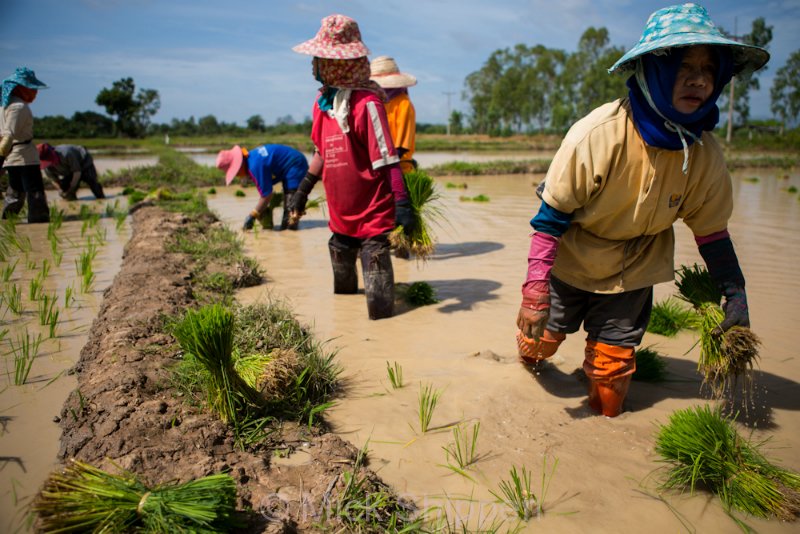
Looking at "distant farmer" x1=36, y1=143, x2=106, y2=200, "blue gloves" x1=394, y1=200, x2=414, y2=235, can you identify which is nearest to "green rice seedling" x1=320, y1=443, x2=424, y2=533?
"blue gloves" x1=394, y1=200, x2=414, y2=235

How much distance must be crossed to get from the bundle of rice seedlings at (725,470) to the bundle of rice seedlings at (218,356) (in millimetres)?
1547

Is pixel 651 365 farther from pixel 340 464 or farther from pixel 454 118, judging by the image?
pixel 454 118

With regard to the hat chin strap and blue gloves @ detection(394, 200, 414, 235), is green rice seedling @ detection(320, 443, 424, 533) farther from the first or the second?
blue gloves @ detection(394, 200, 414, 235)

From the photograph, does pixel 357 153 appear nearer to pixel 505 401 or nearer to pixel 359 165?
pixel 359 165

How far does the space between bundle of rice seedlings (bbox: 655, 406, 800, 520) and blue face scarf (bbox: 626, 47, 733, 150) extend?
1.01 metres

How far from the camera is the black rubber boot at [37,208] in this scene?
7438mm

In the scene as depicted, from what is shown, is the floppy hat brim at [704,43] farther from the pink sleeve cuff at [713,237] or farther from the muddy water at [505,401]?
the muddy water at [505,401]

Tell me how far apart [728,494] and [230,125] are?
67.4 metres

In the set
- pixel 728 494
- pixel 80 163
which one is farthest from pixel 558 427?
pixel 80 163

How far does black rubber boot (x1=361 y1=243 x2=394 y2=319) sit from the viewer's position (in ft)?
11.8

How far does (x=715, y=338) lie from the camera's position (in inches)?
87.4

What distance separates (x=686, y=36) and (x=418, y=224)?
2398 mm

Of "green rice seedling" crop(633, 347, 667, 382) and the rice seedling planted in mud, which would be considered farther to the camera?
"green rice seedling" crop(633, 347, 667, 382)

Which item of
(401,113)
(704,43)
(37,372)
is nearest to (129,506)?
(37,372)
